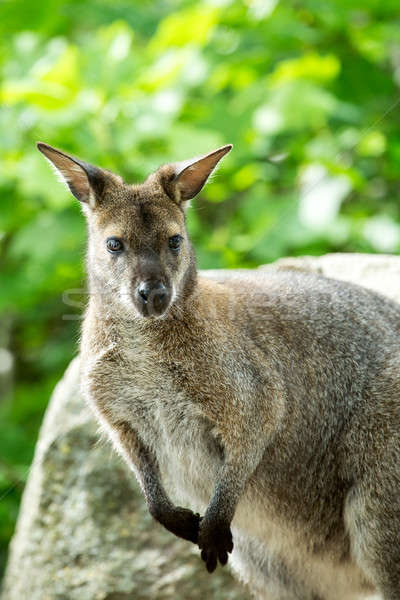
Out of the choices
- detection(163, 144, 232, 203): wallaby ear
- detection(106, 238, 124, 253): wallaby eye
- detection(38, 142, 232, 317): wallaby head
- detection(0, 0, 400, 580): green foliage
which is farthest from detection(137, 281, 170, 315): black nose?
detection(0, 0, 400, 580): green foliage

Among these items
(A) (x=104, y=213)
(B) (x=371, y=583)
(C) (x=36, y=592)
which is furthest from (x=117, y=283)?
(C) (x=36, y=592)

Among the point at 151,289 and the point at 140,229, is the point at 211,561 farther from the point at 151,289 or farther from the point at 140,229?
the point at 140,229

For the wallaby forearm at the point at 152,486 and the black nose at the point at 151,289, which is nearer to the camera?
the black nose at the point at 151,289

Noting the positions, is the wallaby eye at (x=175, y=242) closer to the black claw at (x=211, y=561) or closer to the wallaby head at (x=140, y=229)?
the wallaby head at (x=140, y=229)

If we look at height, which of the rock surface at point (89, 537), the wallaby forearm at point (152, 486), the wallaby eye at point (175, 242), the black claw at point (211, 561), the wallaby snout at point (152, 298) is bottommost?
the rock surface at point (89, 537)

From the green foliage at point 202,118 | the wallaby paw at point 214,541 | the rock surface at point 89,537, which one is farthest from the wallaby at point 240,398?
the green foliage at point 202,118

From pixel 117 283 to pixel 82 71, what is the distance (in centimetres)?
294

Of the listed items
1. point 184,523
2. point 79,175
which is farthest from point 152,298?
point 184,523

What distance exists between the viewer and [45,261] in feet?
21.0

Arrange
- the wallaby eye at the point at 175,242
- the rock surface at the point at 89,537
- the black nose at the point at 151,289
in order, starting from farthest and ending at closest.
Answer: the rock surface at the point at 89,537 → the wallaby eye at the point at 175,242 → the black nose at the point at 151,289

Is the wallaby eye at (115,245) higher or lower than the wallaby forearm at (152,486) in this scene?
higher

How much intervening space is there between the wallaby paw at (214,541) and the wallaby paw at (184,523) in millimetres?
71

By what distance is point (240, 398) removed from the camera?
146 inches

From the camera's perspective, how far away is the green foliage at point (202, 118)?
19.9 ft
